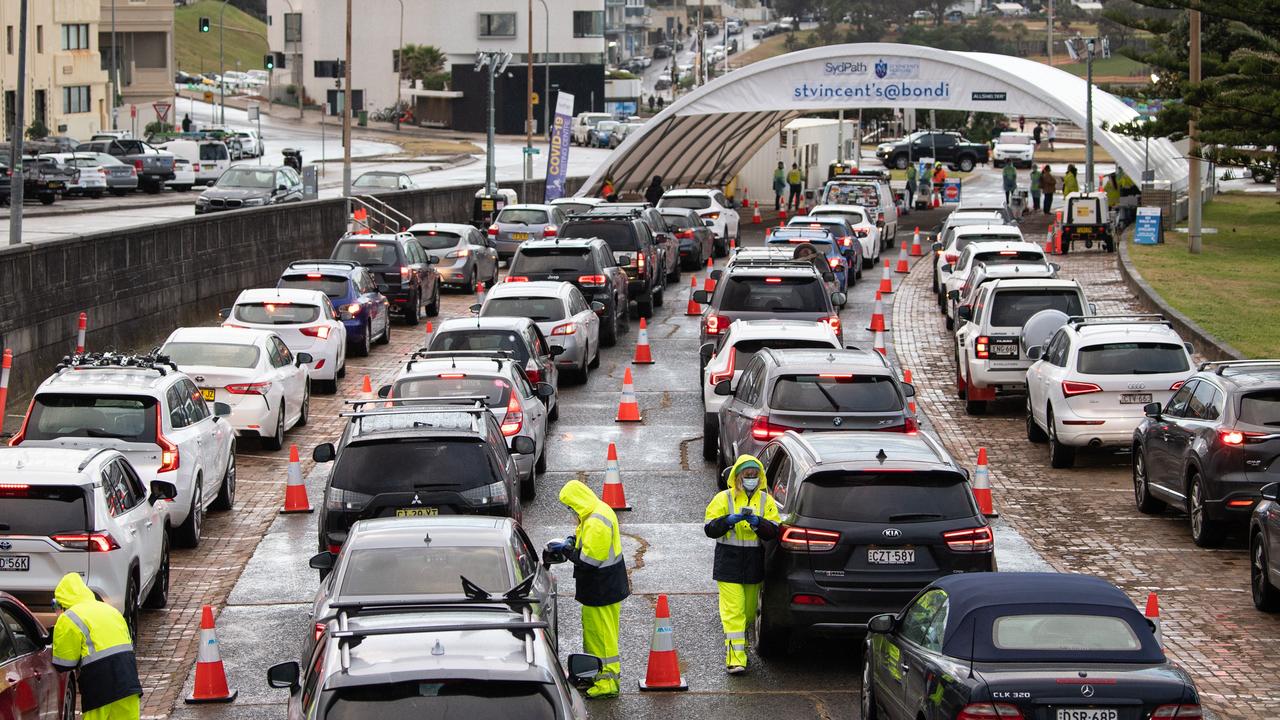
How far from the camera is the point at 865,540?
1202 cm

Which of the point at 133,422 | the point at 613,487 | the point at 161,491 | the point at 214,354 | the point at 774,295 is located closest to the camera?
the point at 161,491

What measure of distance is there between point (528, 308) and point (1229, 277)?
18.0 metres

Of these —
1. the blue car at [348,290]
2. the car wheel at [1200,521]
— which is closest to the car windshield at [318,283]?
the blue car at [348,290]

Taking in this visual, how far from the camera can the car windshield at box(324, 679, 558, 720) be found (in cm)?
711

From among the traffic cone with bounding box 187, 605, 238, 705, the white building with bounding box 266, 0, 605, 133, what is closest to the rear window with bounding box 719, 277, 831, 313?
the traffic cone with bounding box 187, 605, 238, 705

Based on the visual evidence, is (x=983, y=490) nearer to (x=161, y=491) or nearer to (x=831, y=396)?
(x=831, y=396)

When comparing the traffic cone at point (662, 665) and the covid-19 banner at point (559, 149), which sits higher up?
the covid-19 banner at point (559, 149)

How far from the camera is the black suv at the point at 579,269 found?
97.1 ft

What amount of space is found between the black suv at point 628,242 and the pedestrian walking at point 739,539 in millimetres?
21149

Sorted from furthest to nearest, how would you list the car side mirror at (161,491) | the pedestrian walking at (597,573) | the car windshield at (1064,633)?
the car side mirror at (161,491), the pedestrian walking at (597,573), the car windshield at (1064,633)

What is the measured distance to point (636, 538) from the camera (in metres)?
17.0

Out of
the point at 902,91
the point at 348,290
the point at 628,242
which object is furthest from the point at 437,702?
the point at 902,91

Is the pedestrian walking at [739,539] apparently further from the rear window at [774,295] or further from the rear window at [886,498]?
the rear window at [774,295]

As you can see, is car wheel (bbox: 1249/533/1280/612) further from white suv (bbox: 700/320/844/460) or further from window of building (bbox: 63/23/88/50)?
window of building (bbox: 63/23/88/50)
